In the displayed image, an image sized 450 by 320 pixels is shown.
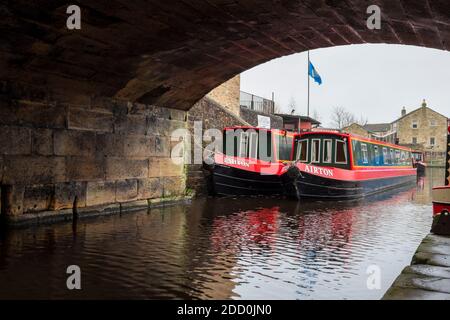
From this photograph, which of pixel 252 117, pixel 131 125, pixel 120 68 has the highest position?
pixel 252 117

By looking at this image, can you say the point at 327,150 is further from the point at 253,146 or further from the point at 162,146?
the point at 162,146

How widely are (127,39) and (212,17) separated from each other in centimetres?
155

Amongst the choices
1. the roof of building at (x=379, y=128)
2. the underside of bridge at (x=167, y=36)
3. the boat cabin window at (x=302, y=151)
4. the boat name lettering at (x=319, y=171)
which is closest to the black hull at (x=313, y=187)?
the boat name lettering at (x=319, y=171)

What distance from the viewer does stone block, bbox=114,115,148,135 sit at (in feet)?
36.2

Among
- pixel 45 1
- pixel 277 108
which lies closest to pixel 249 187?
pixel 45 1

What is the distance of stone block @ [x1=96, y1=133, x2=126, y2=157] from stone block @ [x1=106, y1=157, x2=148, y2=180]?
15 cm

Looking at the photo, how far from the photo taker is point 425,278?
15.0ft

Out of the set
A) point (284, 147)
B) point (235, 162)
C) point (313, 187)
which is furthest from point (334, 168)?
point (284, 147)

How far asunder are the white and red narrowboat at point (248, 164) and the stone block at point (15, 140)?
763 centimetres

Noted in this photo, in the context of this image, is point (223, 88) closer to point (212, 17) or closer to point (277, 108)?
point (212, 17)

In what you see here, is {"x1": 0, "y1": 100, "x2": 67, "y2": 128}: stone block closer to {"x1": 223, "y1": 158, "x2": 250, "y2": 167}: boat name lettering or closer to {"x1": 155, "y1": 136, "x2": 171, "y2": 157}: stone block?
{"x1": 155, "y1": 136, "x2": 171, "y2": 157}: stone block

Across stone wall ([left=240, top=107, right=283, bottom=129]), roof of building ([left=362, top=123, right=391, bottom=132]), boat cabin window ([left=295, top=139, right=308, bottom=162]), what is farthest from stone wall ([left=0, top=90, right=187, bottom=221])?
roof of building ([left=362, top=123, right=391, bottom=132])

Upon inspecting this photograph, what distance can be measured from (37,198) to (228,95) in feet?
50.8

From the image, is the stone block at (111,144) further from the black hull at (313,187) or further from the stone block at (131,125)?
the black hull at (313,187)
